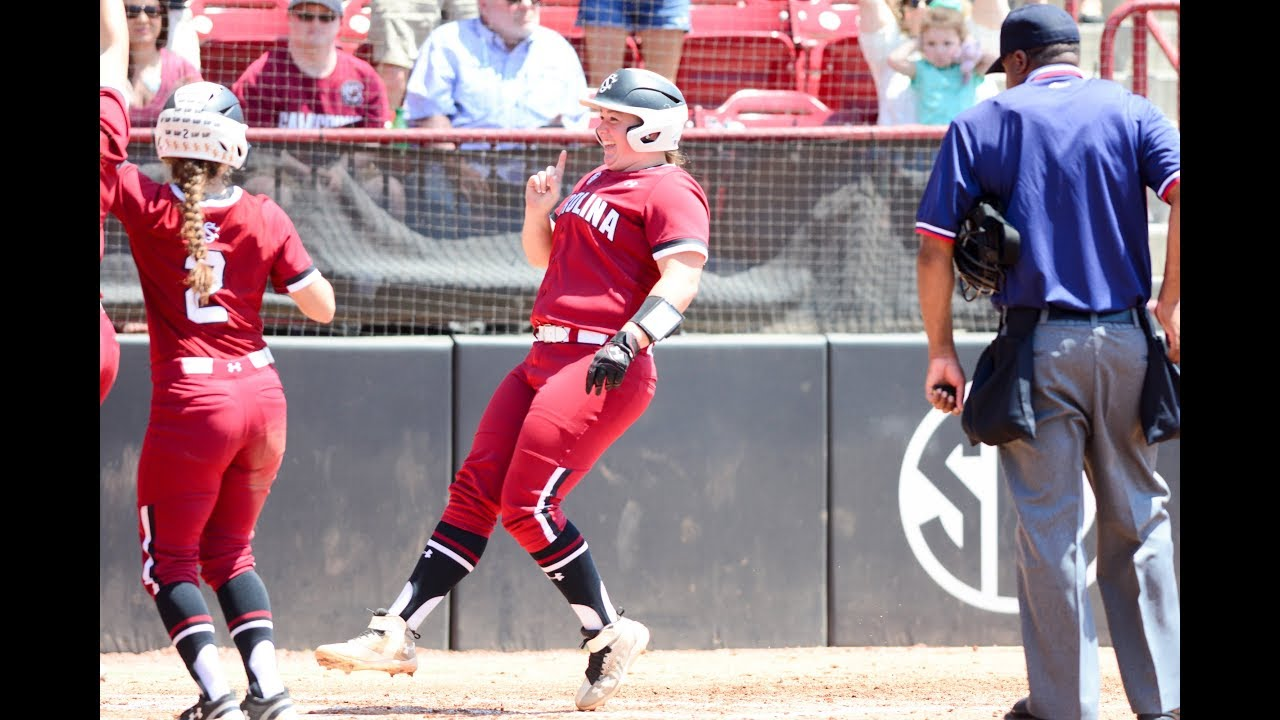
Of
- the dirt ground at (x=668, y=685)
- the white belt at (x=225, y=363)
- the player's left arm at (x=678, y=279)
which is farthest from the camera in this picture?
the dirt ground at (x=668, y=685)

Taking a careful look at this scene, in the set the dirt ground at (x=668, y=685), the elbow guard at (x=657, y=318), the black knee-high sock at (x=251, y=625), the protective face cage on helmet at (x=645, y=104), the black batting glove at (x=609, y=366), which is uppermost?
the protective face cage on helmet at (x=645, y=104)

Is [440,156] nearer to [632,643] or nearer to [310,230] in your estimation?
[310,230]

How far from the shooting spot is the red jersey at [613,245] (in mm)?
4828

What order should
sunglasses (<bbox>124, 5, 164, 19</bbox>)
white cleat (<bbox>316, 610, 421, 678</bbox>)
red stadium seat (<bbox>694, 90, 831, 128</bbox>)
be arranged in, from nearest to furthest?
white cleat (<bbox>316, 610, 421, 678</bbox>), sunglasses (<bbox>124, 5, 164, 19</bbox>), red stadium seat (<bbox>694, 90, 831, 128</bbox>)

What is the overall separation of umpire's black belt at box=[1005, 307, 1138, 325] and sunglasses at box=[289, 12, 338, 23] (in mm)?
4172

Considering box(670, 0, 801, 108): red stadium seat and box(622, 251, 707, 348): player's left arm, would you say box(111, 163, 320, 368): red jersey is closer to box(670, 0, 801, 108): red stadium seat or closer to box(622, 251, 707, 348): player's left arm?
box(622, 251, 707, 348): player's left arm

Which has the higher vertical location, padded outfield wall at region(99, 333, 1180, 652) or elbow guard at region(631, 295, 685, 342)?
elbow guard at region(631, 295, 685, 342)

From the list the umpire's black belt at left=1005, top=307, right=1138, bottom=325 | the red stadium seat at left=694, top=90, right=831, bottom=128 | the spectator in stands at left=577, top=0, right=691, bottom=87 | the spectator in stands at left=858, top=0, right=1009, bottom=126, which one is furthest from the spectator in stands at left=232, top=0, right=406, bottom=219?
the umpire's black belt at left=1005, top=307, right=1138, bottom=325

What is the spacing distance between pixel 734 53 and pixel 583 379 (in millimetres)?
3755

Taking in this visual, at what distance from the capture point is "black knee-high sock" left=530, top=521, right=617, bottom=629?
4.81 metres

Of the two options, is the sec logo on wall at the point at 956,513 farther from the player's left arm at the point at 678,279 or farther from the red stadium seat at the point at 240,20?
the red stadium seat at the point at 240,20

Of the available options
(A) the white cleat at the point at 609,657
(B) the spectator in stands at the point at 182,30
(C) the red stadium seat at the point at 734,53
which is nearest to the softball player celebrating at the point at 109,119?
(A) the white cleat at the point at 609,657

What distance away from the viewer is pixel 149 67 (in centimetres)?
686

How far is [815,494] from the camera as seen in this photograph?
6.69 metres
